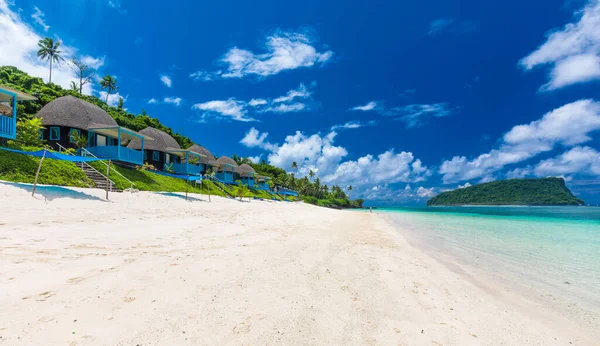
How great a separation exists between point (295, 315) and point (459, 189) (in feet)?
722

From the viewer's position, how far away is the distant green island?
494 feet

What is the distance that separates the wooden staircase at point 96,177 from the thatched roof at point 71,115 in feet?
23.0

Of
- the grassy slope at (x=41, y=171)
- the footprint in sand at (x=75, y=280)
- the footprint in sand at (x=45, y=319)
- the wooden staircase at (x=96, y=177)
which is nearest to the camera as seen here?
the footprint in sand at (x=45, y=319)

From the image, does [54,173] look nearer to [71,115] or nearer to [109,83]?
[71,115]

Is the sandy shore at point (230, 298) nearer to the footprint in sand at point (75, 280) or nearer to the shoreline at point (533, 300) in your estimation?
the footprint in sand at point (75, 280)

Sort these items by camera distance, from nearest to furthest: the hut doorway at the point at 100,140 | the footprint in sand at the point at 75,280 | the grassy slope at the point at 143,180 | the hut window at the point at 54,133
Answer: the footprint in sand at the point at 75,280, the grassy slope at the point at 143,180, the hut window at the point at 54,133, the hut doorway at the point at 100,140

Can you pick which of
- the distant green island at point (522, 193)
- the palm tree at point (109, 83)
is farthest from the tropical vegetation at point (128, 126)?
the distant green island at point (522, 193)

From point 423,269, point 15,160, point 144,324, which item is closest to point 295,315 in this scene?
point 144,324

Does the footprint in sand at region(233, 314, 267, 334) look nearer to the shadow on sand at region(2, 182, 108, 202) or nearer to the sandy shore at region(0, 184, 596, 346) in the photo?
the sandy shore at region(0, 184, 596, 346)

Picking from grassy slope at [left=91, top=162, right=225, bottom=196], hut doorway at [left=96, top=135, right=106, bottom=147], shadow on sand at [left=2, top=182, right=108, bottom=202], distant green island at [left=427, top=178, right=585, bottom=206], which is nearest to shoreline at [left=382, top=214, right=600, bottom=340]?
shadow on sand at [left=2, top=182, right=108, bottom=202]

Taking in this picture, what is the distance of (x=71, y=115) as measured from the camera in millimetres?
24188

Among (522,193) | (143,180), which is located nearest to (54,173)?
(143,180)

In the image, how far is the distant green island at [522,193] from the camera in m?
150

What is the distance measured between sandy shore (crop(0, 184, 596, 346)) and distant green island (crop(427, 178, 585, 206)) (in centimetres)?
18513
